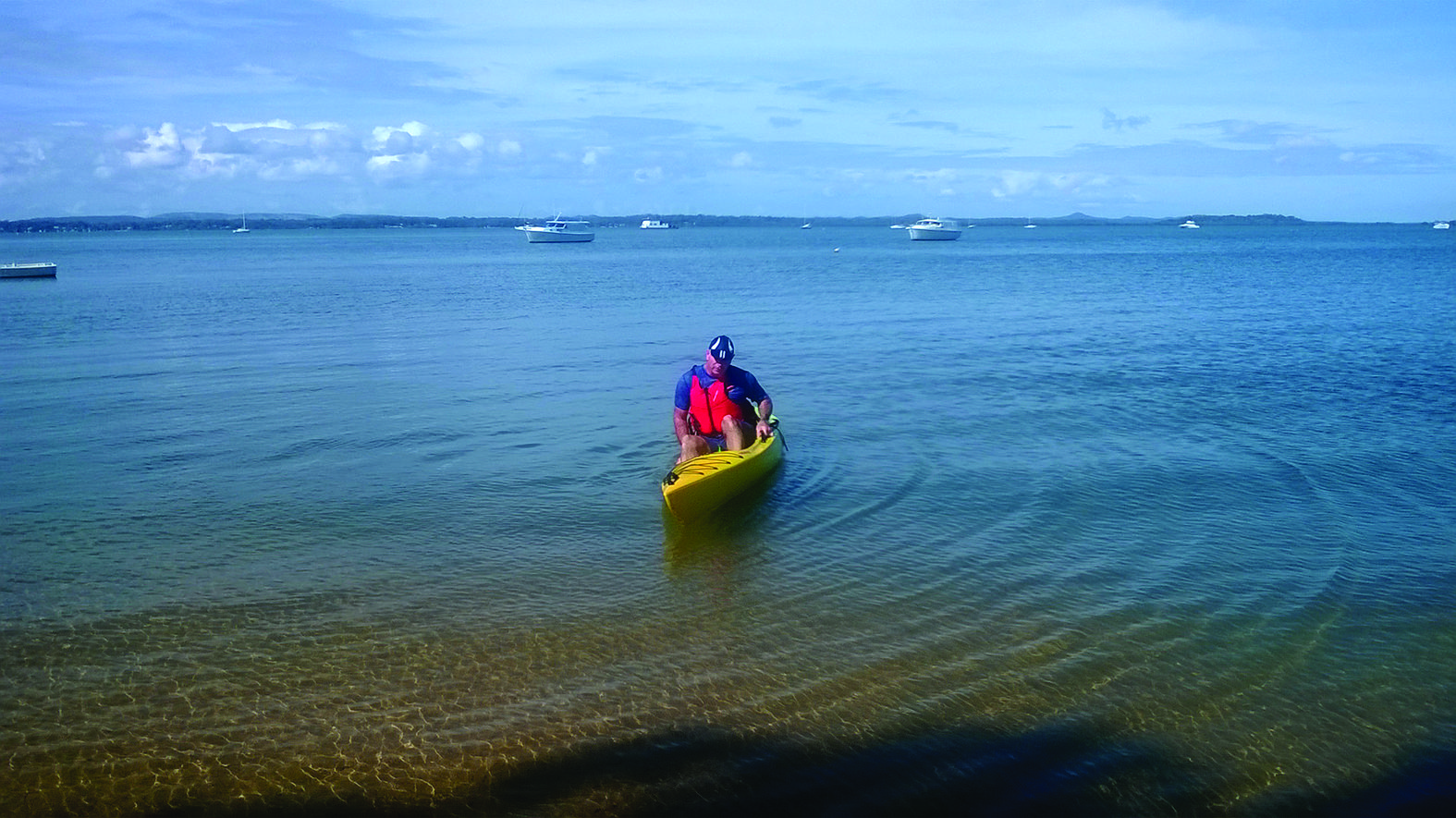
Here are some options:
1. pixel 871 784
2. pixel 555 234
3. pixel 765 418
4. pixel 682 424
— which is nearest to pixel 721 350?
pixel 682 424

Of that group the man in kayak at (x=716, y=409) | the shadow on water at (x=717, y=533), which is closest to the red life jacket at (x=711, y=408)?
the man in kayak at (x=716, y=409)

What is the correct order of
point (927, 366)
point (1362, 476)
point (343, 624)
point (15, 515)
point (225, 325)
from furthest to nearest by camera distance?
point (225, 325), point (927, 366), point (1362, 476), point (15, 515), point (343, 624)

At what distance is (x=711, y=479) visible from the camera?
12.6m

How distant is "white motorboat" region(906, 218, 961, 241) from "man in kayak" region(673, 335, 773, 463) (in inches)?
5503

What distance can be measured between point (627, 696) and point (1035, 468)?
868 cm

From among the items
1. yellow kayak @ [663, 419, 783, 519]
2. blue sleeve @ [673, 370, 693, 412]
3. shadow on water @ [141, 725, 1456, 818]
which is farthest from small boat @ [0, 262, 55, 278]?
shadow on water @ [141, 725, 1456, 818]

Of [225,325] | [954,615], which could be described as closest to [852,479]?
[954,615]

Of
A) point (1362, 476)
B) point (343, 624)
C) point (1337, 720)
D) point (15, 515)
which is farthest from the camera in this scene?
point (1362, 476)

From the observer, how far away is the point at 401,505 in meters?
13.0

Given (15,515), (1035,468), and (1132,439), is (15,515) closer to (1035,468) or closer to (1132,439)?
(1035,468)

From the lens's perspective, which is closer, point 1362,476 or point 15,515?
point 15,515

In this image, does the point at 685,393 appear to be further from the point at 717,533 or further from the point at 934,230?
the point at 934,230

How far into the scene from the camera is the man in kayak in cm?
1388

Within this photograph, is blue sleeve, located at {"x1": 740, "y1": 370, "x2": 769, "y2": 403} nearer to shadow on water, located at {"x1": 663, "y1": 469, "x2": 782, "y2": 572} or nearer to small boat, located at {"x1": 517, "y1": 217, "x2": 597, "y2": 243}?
shadow on water, located at {"x1": 663, "y1": 469, "x2": 782, "y2": 572}
